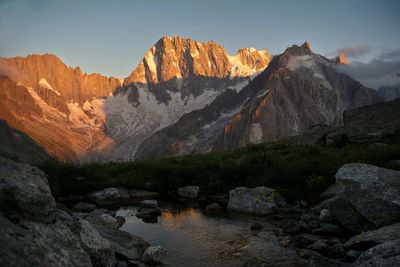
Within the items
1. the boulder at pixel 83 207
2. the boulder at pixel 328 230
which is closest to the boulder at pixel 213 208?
the boulder at pixel 83 207

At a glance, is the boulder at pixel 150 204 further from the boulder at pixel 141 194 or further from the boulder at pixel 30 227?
the boulder at pixel 30 227

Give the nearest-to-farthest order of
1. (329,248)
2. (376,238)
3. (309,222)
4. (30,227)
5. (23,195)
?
(30,227), (23,195), (376,238), (329,248), (309,222)

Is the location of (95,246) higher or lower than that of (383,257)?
higher

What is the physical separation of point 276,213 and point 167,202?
7078mm

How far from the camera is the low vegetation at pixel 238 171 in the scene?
26.3m

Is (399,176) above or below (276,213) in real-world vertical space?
above

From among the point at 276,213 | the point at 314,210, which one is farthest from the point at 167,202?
the point at 314,210

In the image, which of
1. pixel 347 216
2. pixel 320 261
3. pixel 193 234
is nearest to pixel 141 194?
pixel 193 234

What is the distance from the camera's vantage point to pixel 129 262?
14102mm

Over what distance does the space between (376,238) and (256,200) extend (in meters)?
10.2

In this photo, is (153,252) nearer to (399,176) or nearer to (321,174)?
(399,176)

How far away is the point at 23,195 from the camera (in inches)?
403

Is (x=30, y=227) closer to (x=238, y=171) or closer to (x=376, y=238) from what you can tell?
(x=376, y=238)

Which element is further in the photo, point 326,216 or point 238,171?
point 238,171
